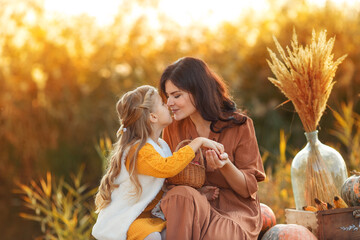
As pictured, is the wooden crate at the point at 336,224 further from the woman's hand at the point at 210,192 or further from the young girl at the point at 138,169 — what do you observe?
the young girl at the point at 138,169

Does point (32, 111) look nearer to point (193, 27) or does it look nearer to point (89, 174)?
point (89, 174)

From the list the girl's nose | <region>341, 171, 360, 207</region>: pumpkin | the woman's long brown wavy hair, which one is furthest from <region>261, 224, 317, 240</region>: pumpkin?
the girl's nose

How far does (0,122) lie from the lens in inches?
300

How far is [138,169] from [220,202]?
603 millimetres

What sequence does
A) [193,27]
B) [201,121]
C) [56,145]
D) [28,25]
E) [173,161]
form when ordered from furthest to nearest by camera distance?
1. [193,27]
2. [28,25]
3. [56,145]
4. [201,121]
5. [173,161]

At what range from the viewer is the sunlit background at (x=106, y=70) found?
7.48 meters

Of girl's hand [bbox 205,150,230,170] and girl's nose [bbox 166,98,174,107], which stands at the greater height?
girl's nose [bbox 166,98,174,107]

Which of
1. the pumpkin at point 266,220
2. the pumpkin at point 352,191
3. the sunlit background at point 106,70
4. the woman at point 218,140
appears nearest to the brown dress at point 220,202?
the woman at point 218,140

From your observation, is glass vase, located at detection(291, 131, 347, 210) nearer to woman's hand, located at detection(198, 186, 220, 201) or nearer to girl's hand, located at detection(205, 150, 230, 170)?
woman's hand, located at detection(198, 186, 220, 201)

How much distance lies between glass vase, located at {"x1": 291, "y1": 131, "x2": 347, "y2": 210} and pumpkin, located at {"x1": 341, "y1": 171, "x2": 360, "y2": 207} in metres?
0.21

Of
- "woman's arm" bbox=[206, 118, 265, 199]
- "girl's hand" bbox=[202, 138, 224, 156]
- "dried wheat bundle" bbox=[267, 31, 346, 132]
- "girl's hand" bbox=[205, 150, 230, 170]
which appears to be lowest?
"woman's arm" bbox=[206, 118, 265, 199]

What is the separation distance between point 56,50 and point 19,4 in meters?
0.89

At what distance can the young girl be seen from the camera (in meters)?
2.97

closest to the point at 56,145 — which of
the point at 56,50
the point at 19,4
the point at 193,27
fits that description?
A: the point at 56,50
